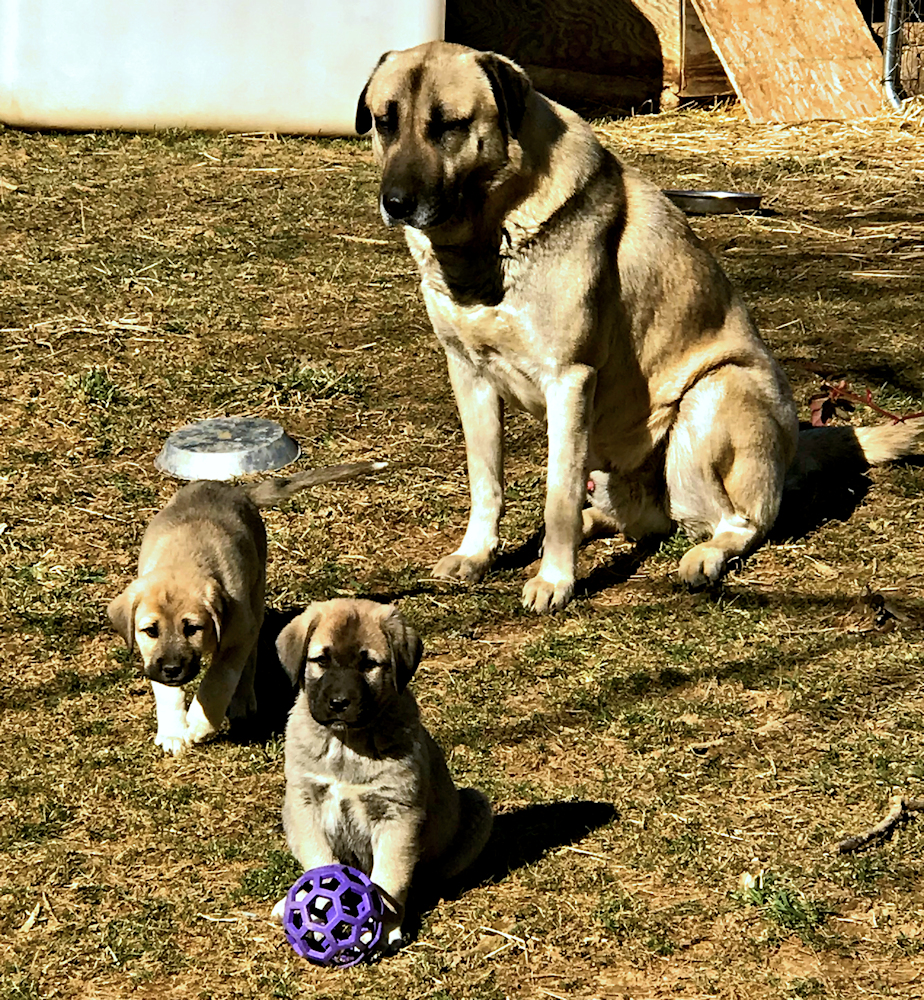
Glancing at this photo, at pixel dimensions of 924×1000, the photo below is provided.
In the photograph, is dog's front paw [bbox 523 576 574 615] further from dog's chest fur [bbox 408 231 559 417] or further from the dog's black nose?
the dog's black nose

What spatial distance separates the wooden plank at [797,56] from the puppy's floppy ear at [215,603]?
27.4 feet

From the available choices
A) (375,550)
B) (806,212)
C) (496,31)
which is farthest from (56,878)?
(496,31)

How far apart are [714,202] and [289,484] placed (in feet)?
16.3

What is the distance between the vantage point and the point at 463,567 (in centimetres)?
590

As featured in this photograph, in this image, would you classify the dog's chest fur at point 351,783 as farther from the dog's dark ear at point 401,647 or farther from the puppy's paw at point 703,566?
the puppy's paw at point 703,566

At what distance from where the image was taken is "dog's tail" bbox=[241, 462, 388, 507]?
18.5 ft

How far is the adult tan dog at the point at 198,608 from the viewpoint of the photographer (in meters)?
4.47

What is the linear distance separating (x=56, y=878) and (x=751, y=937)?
1.73m

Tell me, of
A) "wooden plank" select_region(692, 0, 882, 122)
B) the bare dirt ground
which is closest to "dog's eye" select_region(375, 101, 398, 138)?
the bare dirt ground

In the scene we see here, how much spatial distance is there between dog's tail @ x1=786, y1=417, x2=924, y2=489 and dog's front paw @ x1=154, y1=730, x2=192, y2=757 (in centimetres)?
278

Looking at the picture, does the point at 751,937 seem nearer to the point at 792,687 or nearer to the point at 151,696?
the point at 792,687

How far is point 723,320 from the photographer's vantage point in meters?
6.06

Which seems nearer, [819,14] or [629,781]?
[629,781]

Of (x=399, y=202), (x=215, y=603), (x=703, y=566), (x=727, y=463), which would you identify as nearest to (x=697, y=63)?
(x=727, y=463)
